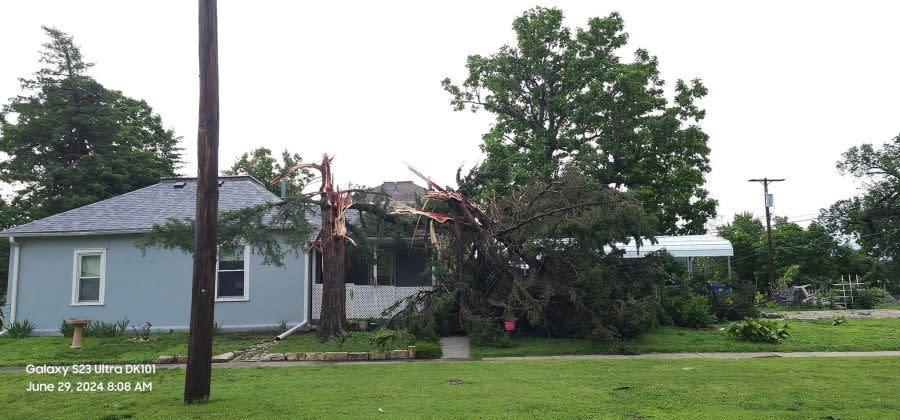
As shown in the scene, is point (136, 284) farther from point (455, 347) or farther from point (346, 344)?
point (455, 347)

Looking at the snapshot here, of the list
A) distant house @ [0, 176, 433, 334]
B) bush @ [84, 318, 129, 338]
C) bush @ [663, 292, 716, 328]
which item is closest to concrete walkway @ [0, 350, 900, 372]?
bush @ [663, 292, 716, 328]

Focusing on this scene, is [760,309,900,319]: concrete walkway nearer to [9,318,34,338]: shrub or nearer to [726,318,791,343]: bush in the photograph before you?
[726,318,791,343]: bush

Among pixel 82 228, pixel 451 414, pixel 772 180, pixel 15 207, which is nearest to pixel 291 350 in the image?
pixel 451 414

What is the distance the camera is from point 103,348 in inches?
484

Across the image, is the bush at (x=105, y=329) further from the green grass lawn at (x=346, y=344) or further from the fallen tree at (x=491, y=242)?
the green grass lawn at (x=346, y=344)

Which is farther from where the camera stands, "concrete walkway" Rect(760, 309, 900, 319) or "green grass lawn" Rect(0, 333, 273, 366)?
"concrete walkway" Rect(760, 309, 900, 319)

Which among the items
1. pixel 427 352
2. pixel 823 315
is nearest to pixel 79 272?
pixel 427 352

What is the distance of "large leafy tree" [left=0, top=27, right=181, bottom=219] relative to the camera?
77.8 ft

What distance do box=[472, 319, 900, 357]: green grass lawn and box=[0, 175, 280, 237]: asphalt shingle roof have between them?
8.47 meters

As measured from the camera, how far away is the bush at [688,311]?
44.6ft

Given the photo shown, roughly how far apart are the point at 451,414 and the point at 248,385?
3.36 metres

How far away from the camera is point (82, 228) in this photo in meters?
15.3

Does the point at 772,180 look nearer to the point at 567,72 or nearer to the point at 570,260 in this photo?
the point at 567,72

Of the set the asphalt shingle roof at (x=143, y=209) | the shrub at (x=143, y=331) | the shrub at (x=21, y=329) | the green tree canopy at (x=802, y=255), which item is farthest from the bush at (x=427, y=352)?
the green tree canopy at (x=802, y=255)
